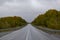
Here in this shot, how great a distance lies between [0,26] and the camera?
3142 inches
